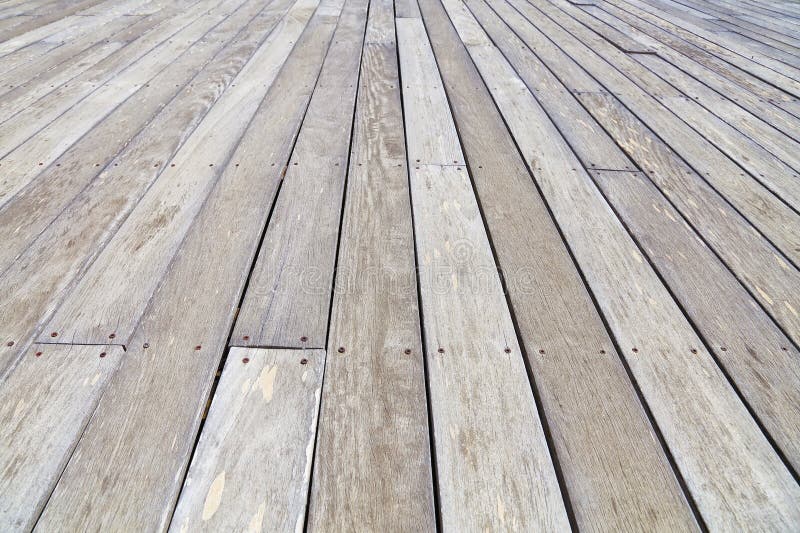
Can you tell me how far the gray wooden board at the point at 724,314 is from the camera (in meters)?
0.95

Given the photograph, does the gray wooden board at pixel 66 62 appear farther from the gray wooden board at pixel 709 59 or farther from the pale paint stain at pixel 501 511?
the gray wooden board at pixel 709 59

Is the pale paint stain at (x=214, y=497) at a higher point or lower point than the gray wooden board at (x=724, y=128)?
higher

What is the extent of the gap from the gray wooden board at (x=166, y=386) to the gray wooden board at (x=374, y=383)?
8.2 inches

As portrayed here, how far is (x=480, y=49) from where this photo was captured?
2693 mm

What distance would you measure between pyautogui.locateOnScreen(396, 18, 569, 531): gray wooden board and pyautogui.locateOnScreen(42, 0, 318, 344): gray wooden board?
0.57 metres

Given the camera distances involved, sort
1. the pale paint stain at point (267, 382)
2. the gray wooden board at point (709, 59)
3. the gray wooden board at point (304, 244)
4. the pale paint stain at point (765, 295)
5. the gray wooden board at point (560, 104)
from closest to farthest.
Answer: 1. the pale paint stain at point (267, 382)
2. the gray wooden board at point (304, 244)
3. the pale paint stain at point (765, 295)
4. the gray wooden board at point (560, 104)
5. the gray wooden board at point (709, 59)

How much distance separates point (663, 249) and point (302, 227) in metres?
0.86

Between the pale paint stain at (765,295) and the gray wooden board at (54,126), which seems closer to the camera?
the pale paint stain at (765,295)

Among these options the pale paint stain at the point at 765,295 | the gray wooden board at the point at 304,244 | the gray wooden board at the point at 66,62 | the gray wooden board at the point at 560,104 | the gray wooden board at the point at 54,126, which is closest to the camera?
the gray wooden board at the point at 304,244

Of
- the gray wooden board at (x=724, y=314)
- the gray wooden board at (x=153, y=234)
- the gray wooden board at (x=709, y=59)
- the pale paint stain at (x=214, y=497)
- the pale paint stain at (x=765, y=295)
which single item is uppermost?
the pale paint stain at (x=214, y=497)

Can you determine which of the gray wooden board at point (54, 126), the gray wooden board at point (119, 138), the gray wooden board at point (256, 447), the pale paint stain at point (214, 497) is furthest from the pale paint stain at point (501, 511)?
the gray wooden board at point (54, 126)

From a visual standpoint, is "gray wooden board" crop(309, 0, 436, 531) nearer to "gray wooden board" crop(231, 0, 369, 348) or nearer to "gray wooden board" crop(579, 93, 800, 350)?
"gray wooden board" crop(231, 0, 369, 348)

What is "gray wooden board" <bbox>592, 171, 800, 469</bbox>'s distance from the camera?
0.95 metres

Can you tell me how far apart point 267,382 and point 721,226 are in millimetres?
1190
